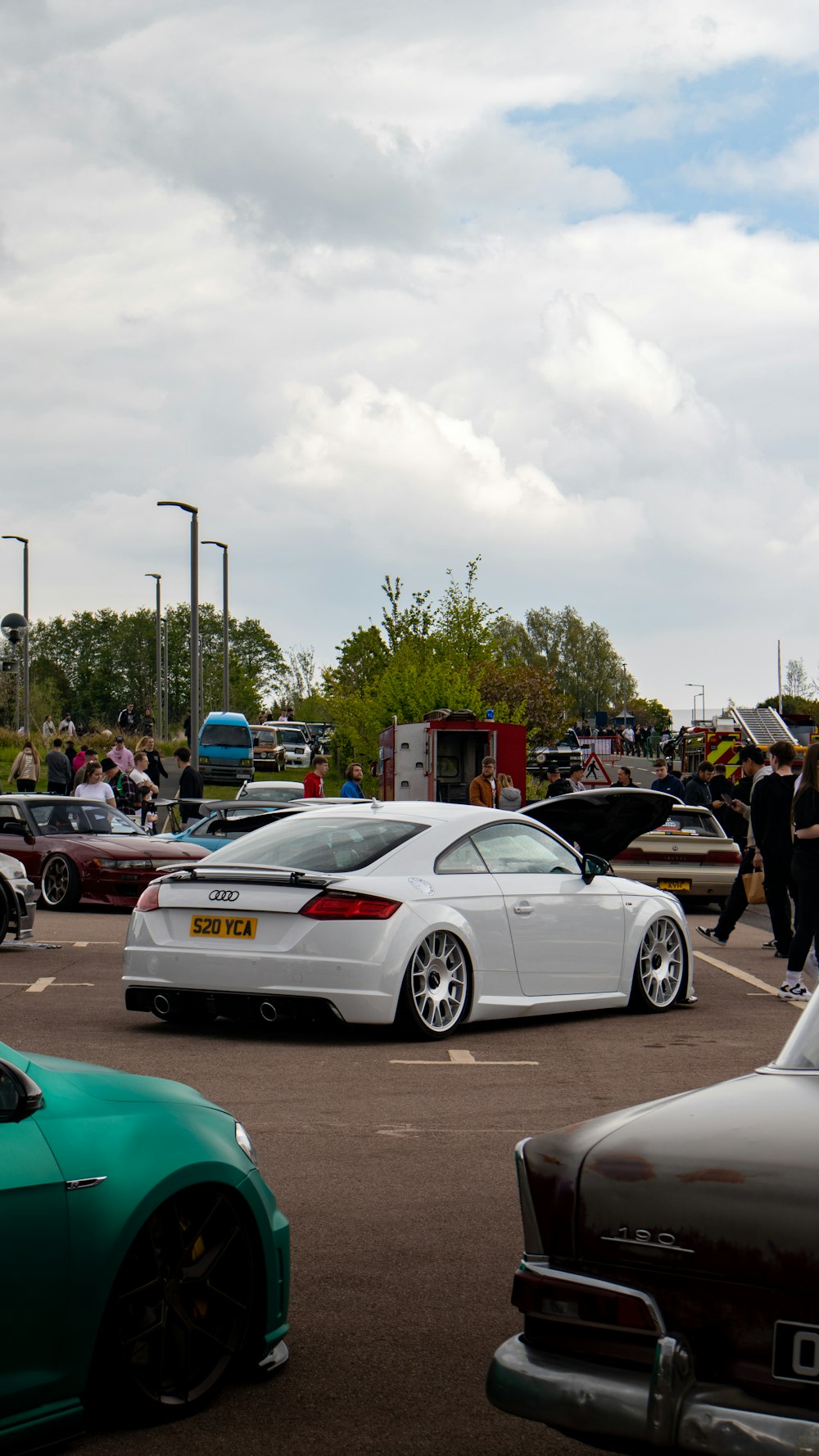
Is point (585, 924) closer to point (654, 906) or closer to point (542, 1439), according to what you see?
point (654, 906)

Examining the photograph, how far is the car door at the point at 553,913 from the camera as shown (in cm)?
1064

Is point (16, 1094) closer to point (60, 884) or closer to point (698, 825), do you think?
point (60, 884)

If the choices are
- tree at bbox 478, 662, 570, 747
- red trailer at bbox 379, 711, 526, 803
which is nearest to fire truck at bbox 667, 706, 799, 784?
red trailer at bbox 379, 711, 526, 803

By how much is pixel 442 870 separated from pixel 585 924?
1.25 m

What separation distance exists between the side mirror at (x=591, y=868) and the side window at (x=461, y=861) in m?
0.88

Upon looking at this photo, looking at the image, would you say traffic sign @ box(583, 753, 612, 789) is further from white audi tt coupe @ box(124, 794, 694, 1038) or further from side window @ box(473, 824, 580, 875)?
white audi tt coupe @ box(124, 794, 694, 1038)

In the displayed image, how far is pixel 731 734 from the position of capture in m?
42.0

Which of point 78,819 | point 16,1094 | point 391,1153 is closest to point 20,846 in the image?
point 78,819


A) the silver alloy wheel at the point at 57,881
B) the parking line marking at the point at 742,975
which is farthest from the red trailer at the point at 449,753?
the parking line marking at the point at 742,975

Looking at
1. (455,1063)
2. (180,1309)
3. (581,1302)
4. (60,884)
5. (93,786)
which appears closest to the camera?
(581,1302)

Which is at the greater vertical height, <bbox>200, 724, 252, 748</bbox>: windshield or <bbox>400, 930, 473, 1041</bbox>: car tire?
<bbox>200, 724, 252, 748</bbox>: windshield

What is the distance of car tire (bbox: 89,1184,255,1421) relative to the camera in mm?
3908

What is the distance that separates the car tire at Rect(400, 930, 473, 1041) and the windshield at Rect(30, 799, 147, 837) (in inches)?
441

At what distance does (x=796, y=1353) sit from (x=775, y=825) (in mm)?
11553
